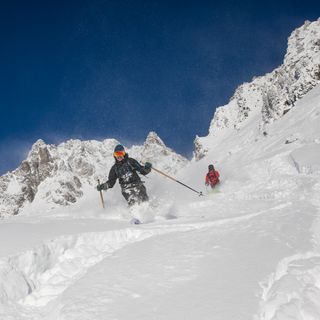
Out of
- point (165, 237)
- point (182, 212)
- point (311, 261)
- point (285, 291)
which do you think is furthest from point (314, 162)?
point (285, 291)

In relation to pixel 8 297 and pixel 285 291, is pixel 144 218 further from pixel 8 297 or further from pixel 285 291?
pixel 285 291

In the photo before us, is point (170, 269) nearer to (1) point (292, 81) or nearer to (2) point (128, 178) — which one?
(2) point (128, 178)

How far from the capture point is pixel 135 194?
519 inches

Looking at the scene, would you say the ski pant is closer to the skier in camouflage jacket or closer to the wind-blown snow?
the skier in camouflage jacket

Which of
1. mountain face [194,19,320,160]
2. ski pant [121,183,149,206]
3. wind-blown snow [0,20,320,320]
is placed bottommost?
wind-blown snow [0,20,320,320]

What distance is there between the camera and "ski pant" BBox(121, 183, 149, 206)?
1305cm

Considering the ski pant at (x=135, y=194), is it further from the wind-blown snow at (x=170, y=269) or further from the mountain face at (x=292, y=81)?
the mountain face at (x=292, y=81)

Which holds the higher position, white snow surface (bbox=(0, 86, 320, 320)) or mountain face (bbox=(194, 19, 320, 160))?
mountain face (bbox=(194, 19, 320, 160))

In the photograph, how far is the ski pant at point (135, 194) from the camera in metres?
13.1

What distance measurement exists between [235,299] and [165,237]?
3.49m

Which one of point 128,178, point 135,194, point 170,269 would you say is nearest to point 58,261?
point 170,269

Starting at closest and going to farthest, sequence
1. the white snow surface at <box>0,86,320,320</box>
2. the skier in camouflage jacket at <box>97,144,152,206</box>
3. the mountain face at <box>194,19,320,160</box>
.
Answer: the white snow surface at <box>0,86,320,320</box>, the skier in camouflage jacket at <box>97,144,152,206</box>, the mountain face at <box>194,19,320,160</box>

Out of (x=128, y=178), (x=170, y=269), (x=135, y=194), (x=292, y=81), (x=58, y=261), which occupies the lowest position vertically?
(x=170, y=269)

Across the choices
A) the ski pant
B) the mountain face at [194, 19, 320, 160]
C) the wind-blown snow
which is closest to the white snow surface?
the wind-blown snow
